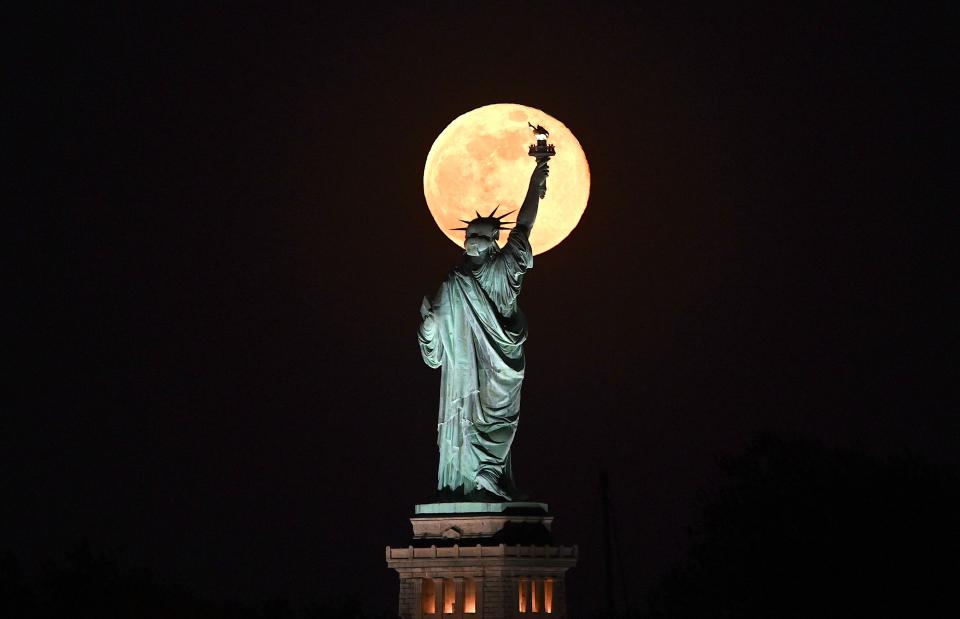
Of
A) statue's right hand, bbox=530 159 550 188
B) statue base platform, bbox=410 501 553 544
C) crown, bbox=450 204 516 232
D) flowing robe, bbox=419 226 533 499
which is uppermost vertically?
statue's right hand, bbox=530 159 550 188

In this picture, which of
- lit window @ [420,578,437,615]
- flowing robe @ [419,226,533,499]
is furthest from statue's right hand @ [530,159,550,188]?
lit window @ [420,578,437,615]

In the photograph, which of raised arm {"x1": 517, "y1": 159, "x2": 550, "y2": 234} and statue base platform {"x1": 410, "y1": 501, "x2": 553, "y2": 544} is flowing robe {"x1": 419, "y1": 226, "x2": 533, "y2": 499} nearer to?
raised arm {"x1": 517, "y1": 159, "x2": 550, "y2": 234}

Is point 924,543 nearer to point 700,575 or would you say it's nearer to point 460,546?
point 700,575

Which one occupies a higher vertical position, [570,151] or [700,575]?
[570,151]

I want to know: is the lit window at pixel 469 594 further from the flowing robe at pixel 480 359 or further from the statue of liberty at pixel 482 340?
the statue of liberty at pixel 482 340

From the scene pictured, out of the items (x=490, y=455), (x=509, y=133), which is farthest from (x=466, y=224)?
(x=490, y=455)
